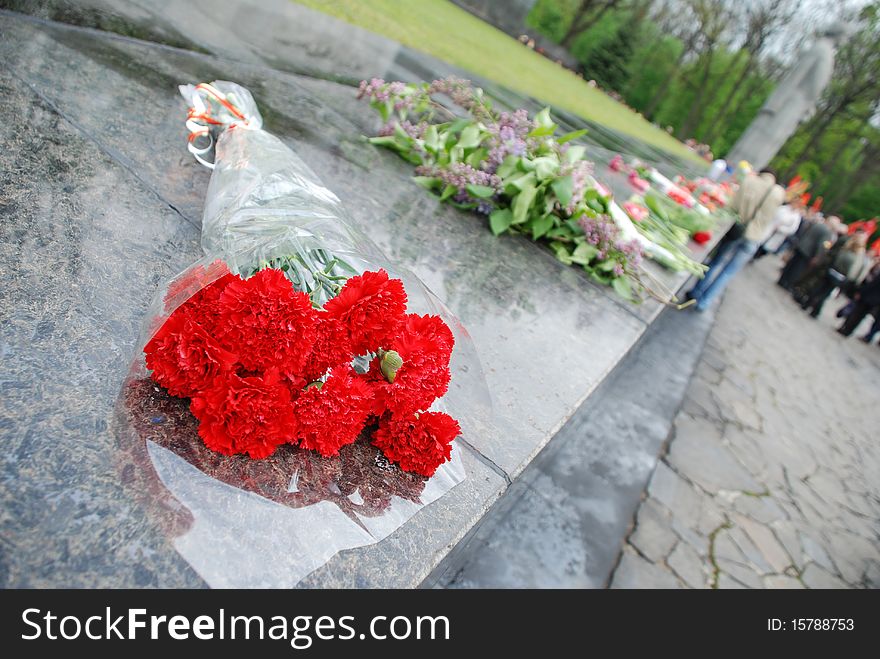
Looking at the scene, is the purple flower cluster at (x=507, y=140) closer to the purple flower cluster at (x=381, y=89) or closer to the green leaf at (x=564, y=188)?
the green leaf at (x=564, y=188)

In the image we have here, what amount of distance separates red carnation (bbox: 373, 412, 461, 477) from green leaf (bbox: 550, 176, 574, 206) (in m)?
2.02

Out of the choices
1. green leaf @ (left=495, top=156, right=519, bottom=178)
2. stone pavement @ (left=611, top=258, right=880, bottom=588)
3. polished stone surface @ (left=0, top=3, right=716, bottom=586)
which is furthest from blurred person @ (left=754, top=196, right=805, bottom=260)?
polished stone surface @ (left=0, top=3, right=716, bottom=586)

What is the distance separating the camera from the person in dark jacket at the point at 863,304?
1122 cm

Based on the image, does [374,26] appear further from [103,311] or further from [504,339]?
[103,311]

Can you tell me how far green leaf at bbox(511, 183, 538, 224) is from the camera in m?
2.93

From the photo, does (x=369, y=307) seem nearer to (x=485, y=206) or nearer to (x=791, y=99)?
(x=485, y=206)

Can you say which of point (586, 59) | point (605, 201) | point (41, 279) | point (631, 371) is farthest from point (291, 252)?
point (586, 59)

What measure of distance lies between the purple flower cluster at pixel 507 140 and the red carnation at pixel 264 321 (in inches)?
90.9

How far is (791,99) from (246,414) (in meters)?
21.6

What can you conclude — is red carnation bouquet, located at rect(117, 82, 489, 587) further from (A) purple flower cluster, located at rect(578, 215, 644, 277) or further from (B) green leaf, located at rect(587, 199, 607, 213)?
(B) green leaf, located at rect(587, 199, 607, 213)

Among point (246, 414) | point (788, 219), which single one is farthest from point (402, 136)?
point (788, 219)

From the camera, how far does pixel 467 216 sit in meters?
3.04

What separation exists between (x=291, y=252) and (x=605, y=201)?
8.02 feet

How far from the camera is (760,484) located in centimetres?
438
